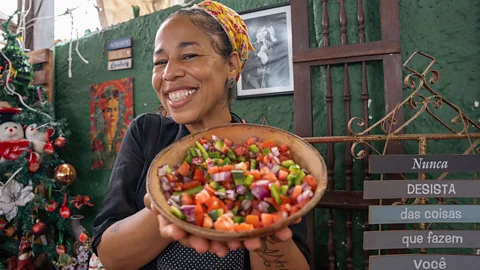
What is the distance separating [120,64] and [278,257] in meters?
2.54

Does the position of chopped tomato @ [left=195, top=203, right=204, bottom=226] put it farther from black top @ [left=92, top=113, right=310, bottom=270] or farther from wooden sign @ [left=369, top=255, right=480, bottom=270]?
wooden sign @ [left=369, top=255, right=480, bottom=270]

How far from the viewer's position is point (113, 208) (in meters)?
0.96

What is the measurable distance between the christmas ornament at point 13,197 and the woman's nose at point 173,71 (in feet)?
7.52

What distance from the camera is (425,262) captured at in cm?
103

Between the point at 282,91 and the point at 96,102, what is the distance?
190 cm

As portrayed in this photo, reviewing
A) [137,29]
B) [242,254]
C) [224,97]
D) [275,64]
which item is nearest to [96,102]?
[137,29]

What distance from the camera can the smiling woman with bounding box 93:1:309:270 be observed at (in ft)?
2.92

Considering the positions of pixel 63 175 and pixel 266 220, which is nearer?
pixel 266 220

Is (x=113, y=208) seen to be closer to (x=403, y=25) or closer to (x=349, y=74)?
(x=349, y=74)

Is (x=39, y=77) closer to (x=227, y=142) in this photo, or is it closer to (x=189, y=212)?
(x=227, y=142)

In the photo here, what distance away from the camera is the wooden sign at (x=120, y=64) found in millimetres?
2836

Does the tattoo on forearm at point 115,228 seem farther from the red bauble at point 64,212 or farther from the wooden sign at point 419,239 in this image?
the red bauble at point 64,212

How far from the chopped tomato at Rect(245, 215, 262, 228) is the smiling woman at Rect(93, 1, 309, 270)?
0.17 meters

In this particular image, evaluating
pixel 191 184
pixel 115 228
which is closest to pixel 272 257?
pixel 191 184
